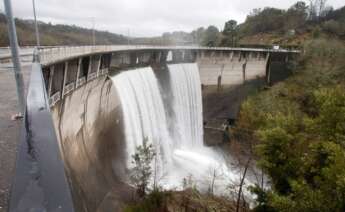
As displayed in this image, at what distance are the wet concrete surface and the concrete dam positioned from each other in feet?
1.97

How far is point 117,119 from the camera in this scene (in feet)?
46.8

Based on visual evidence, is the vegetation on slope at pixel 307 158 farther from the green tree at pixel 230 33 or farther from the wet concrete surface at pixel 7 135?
the green tree at pixel 230 33

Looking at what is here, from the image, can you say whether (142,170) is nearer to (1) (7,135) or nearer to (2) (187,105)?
(1) (7,135)

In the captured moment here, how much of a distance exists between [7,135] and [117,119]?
34.1 feet

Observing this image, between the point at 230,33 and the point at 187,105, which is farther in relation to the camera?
the point at 230,33

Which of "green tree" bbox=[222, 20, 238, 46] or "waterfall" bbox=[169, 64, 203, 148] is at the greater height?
"green tree" bbox=[222, 20, 238, 46]

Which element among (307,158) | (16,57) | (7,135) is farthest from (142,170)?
(7,135)

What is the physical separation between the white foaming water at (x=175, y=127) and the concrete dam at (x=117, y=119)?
71 millimetres

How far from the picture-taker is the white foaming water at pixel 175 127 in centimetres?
1477

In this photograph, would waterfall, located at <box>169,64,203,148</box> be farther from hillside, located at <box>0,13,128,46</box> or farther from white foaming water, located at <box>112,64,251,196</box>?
hillside, located at <box>0,13,128,46</box>

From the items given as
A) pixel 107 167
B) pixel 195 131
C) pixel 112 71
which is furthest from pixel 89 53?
pixel 195 131

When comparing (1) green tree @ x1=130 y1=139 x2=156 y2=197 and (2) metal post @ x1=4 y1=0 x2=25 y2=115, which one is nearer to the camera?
(2) metal post @ x1=4 y1=0 x2=25 y2=115

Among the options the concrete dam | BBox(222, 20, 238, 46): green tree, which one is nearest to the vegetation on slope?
the concrete dam

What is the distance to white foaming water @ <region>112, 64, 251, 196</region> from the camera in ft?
48.4
